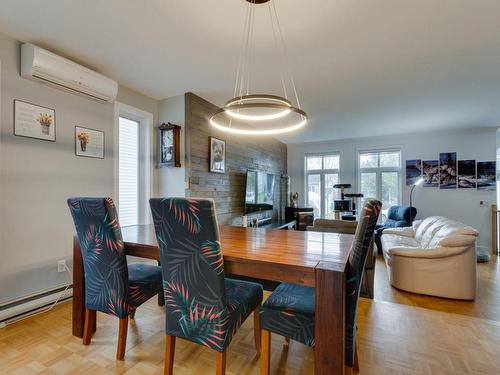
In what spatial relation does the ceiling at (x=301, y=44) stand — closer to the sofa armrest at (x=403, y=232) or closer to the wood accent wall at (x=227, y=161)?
the wood accent wall at (x=227, y=161)

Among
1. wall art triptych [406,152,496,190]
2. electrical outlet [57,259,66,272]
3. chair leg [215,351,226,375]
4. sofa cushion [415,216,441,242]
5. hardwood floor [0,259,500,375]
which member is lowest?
hardwood floor [0,259,500,375]

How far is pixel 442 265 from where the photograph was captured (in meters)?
2.85

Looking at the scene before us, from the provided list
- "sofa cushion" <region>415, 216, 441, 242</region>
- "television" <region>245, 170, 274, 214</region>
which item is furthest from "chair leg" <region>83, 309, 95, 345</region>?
"sofa cushion" <region>415, 216, 441, 242</region>

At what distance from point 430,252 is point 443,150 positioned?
3550mm

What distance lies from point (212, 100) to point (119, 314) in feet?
9.41

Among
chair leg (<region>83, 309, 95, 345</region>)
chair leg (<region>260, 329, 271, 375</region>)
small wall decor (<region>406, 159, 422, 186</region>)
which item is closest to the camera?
chair leg (<region>260, 329, 271, 375</region>)

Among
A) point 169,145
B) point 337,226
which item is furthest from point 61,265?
point 337,226

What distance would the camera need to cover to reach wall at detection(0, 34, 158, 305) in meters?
2.11

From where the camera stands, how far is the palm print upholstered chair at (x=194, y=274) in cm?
123

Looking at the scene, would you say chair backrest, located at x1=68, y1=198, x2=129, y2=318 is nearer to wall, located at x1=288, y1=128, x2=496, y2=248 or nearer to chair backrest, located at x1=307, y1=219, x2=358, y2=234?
chair backrest, located at x1=307, y1=219, x2=358, y2=234

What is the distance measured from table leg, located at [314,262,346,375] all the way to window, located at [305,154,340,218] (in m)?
5.54

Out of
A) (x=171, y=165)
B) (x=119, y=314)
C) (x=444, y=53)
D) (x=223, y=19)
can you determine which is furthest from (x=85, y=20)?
(x=444, y=53)

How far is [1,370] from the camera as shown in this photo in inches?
62.0

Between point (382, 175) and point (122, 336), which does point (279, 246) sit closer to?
point (122, 336)
